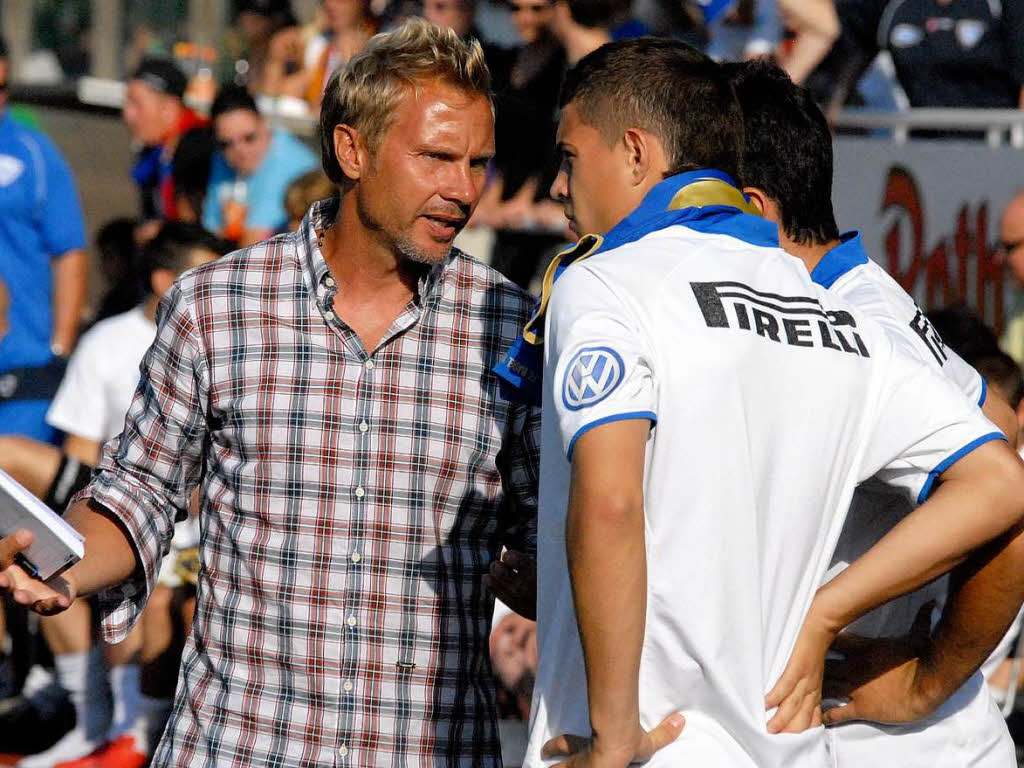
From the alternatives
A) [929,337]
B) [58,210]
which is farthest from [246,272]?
[58,210]

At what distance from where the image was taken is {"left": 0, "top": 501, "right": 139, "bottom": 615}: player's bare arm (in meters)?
2.71

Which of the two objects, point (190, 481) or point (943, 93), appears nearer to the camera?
point (190, 481)

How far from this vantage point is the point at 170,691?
20.7 feet

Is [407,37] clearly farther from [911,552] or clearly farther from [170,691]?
[170,691]

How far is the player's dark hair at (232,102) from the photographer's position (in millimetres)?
8500

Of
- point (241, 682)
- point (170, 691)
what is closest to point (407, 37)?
point (241, 682)

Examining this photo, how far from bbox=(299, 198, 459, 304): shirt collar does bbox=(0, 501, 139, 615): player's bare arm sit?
62cm

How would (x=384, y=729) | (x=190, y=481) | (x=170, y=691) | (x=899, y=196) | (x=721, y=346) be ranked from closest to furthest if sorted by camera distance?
(x=721, y=346)
(x=384, y=729)
(x=190, y=481)
(x=170, y=691)
(x=899, y=196)

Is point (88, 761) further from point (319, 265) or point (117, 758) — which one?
point (319, 265)

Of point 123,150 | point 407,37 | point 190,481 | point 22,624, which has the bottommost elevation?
point 22,624

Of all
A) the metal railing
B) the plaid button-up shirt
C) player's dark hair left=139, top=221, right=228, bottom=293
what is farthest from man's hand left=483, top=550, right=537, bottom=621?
the metal railing

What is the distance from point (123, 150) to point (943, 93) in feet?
25.3

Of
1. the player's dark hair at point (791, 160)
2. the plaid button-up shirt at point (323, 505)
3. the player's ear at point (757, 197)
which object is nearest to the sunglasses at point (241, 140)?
the plaid button-up shirt at point (323, 505)

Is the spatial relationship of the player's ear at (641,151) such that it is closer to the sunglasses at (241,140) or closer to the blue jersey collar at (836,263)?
the blue jersey collar at (836,263)
